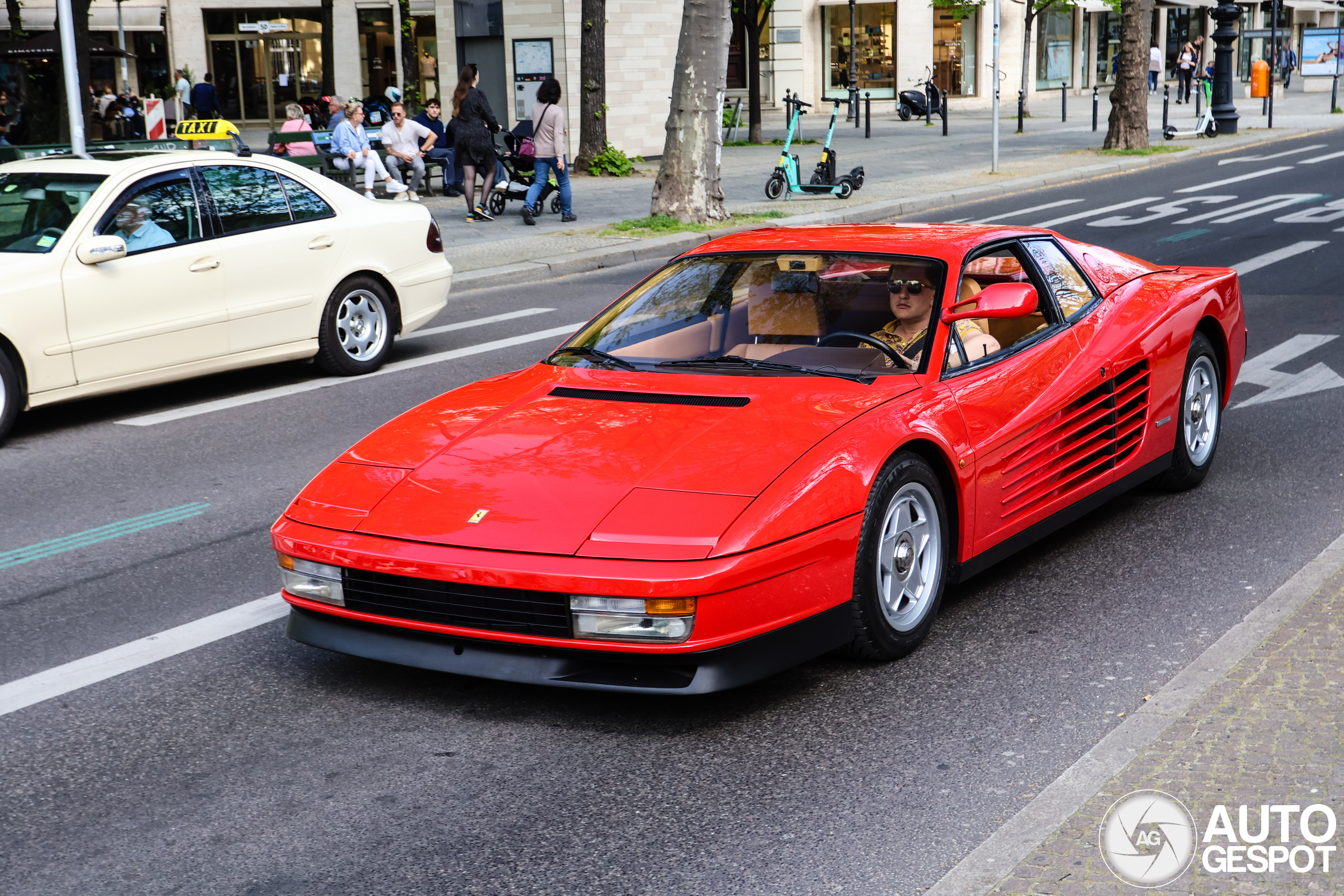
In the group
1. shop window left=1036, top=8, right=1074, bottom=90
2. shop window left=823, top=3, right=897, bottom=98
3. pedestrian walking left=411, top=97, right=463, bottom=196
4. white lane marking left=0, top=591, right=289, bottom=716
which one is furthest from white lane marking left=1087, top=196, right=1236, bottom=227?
shop window left=1036, top=8, right=1074, bottom=90

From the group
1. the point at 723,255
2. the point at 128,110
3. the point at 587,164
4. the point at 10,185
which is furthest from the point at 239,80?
the point at 723,255

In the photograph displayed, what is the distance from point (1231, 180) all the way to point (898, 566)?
65.7ft

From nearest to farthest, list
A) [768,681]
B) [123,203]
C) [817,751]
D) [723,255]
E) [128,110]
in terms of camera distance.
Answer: [817,751] < [768,681] < [723,255] < [123,203] < [128,110]

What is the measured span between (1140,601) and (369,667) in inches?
108

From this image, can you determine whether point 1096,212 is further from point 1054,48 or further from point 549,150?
point 1054,48

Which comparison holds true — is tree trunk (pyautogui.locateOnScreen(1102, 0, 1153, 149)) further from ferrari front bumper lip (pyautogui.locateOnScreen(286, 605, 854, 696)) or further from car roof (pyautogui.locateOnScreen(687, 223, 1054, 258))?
ferrari front bumper lip (pyautogui.locateOnScreen(286, 605, 854, 696))

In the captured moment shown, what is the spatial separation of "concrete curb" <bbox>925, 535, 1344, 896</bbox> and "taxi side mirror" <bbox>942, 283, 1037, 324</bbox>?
1.27 metres

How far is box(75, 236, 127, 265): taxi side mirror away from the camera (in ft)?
27.6

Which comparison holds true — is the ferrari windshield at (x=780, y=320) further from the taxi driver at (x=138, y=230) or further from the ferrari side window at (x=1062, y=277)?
the taxi driver at (x=138, y=230)

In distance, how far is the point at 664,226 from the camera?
17.9 meters

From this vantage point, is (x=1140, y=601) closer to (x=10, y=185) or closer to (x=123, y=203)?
(x=123, y=203)

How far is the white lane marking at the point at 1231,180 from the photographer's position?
69.5 feet

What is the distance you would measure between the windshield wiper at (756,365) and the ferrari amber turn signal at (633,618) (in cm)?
131

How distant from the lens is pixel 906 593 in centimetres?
459
